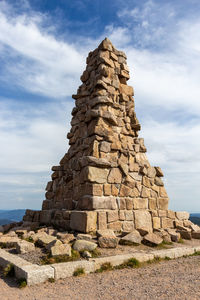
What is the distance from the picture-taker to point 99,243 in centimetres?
591

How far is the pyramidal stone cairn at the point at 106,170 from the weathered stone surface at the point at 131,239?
561 millimetres

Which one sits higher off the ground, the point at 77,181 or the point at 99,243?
the point at 77,181

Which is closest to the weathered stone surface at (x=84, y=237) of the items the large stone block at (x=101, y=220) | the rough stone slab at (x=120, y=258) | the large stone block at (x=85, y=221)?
the large stone block at (x=85, y=221)

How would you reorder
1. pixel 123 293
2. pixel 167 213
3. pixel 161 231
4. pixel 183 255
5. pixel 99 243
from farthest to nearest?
pixel 167 213 < pixel 161 231 < pixel 183 255 < pixel 99 243 < pixel 123 293

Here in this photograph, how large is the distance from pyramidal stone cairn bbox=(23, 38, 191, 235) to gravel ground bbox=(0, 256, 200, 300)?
2059 millimetres

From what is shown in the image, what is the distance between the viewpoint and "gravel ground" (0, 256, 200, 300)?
3760 mm

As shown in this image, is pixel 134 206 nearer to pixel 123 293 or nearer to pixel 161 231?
pixel 161 231

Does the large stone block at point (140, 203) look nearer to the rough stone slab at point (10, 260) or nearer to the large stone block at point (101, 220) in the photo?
the large stone block at point (101, 220)

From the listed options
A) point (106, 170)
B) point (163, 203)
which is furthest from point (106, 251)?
point (163, 203)

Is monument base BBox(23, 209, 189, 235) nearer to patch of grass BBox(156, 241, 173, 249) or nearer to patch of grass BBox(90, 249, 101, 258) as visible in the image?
patch of grass BBox(156, 241, 173, 249)

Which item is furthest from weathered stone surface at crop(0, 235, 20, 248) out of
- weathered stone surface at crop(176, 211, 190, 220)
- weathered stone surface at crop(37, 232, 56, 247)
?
weathered stone surface at crop(176, 211, 190, 220)

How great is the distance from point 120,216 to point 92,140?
7.72 ft

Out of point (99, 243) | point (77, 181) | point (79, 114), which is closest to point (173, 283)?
point (99, 243)

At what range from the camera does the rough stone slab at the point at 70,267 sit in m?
4.39
